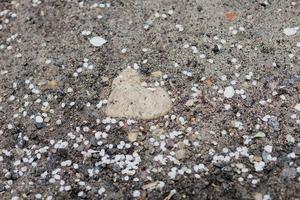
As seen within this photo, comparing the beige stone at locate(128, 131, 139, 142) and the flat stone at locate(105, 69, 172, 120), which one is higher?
the flat stone at locate(105, 69, 172, 120)

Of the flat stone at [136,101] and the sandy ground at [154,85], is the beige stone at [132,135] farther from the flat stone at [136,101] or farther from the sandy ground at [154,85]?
the flat stone at [136,101]

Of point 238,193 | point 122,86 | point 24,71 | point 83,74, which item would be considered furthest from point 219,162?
point 24,71

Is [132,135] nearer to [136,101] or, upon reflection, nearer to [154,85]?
[136,101]

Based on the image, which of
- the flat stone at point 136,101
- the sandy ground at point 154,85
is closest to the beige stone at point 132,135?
the sandy ground at point 154,85

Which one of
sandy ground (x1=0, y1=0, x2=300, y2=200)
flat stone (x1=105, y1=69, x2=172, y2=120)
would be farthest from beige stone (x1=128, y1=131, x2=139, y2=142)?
flat stone (x1=105, y1=69, x2=172, y2=120)

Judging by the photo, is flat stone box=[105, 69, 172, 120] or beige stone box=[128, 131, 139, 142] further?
flat stone box=[105, 69, 172, 120]

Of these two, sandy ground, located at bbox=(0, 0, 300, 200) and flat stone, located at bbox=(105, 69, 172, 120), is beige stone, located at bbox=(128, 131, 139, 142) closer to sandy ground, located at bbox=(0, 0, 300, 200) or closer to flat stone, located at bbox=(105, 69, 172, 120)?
sandy ground, located at bbox=(0, 0, 300, 200)
